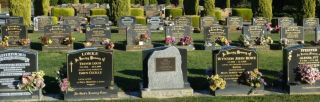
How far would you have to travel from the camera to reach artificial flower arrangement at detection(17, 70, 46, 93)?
11602 mm

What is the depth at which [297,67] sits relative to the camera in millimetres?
12398

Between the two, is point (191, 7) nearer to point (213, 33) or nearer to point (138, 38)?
point (213, 33)

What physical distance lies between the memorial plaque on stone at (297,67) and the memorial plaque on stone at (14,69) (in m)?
5.73

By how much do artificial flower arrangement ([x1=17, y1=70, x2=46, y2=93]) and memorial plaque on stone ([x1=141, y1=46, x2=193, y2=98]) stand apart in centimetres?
228

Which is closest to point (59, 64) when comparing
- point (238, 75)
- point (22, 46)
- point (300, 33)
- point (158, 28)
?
point (22, 46)

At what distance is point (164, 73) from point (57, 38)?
875cm

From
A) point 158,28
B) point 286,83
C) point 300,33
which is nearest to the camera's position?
point 286,83

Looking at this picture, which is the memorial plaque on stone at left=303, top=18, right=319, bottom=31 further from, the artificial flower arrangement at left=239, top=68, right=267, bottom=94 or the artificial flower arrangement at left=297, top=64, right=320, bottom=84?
the artificial flower arrangement at left=239, top=68, right=267, bottom=94

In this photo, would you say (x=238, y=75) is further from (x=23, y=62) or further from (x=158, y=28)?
(x=158, y=28)

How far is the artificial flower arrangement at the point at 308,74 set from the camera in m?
12.2

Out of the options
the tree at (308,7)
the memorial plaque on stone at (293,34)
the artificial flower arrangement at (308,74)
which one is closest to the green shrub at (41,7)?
the tree at (308,7)

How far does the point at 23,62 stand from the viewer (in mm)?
11711

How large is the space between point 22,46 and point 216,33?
7.27 meters

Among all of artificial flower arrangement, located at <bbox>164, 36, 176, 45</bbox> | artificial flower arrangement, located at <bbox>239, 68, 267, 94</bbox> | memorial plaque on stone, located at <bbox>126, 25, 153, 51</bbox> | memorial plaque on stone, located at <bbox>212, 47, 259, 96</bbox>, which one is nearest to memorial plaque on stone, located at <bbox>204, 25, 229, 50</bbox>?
artificial flower arrangement, located at <bbox>164, 36, 176, 45</bbox>
